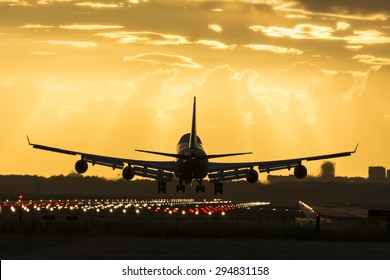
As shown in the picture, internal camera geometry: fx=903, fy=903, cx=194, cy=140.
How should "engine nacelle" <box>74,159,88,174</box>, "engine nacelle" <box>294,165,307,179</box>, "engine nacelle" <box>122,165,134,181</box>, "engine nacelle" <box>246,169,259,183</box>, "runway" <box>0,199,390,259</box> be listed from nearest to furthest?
"runway" <box>0,199,390,259</box> → "engine nacelle" <box>74,159,88,174</box> → "engine nacelle" <box>122,165,134,181</box> → "engine nacelle" <box>294,165,307,179</box> → "engine nacelle" <box>246,169,259,183</box>

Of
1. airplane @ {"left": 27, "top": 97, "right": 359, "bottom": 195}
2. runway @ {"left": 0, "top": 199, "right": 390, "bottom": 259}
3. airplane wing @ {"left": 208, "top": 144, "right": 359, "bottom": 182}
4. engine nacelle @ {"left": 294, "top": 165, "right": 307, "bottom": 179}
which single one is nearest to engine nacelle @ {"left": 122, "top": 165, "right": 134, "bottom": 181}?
airplane @ {"left": 27, "top": 97, "right": 359, "bottom": 195}

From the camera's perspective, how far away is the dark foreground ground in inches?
1829

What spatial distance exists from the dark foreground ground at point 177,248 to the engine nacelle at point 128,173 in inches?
1544

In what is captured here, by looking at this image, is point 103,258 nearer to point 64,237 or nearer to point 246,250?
point 246,250

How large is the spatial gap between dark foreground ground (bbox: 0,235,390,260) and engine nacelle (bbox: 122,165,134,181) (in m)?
39.2

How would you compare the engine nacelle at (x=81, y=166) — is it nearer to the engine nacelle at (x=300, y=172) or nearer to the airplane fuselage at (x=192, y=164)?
the airplane fuselage at (x=192, y=164)

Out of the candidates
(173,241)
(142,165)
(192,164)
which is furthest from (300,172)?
(173,241)

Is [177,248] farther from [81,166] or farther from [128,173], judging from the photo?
[128,173]

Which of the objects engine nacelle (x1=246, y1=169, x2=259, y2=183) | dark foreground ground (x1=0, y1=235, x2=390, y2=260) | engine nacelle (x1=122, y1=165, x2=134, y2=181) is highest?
engine nacelle (x1=246, y1=169, x2=259, y2=183)

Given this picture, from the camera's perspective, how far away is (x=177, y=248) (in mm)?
52000

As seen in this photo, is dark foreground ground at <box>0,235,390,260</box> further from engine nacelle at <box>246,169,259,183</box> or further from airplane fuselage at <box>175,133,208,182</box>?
engine nacelle at <box>246,169,259,183</box>
